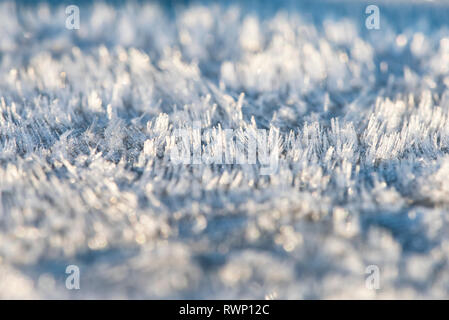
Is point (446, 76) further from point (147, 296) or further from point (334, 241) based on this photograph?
point (147, 296)

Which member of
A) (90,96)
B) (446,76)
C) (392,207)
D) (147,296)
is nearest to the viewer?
(147,296)

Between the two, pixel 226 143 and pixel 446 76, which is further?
pixel 446 76

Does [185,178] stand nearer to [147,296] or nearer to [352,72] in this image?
[147,296]

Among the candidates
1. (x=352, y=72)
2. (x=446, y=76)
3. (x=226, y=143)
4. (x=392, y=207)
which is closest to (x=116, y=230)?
(x=226, y=143)

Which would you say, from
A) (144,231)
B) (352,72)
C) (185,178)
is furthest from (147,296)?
(352,72)

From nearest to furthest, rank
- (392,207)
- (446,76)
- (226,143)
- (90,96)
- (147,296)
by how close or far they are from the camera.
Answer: (147,296)
(392,207)
(226,143)
(90,96)
(446,76)
